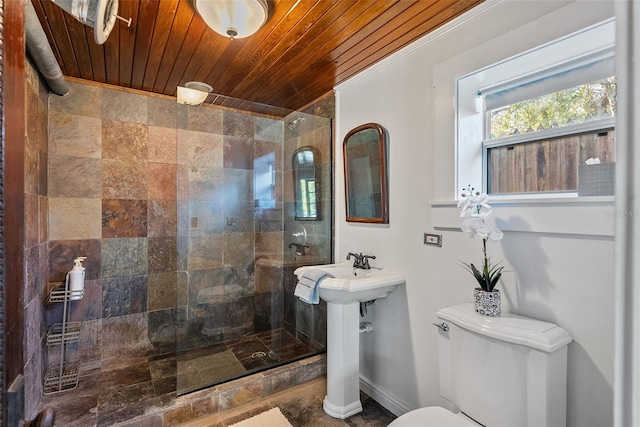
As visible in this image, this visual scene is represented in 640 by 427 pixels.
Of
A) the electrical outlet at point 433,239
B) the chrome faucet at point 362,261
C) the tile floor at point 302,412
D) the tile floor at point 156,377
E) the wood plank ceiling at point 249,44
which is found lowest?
the tile floor at point 302,412

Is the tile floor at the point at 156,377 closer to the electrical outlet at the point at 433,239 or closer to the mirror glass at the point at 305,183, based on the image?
the mirror glass at the point at 305,183

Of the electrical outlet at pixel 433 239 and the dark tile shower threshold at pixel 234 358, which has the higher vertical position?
the electrical outlet at pixel 433 239

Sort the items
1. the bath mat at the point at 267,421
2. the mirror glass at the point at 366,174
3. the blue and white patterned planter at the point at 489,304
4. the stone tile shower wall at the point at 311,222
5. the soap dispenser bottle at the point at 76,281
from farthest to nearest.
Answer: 1. the stone tile shower wall at the point at 311,222
2. the soap dispenser bottle at the point at 76,281
3. the mirror glass at the point at 366,174
4. the bath mat at the point at 267,421
5. the blue and white patterned planter at the point at 489,304

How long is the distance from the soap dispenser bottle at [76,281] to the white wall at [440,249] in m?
1.91

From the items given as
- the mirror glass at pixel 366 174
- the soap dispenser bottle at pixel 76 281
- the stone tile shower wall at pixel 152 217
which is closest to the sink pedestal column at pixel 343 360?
the mirror glass at pixel 366 174

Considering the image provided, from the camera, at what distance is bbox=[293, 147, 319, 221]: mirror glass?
275 cm

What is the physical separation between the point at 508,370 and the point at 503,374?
0.09ft

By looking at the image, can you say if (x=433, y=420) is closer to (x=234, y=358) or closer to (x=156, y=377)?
(x=234, y=358)

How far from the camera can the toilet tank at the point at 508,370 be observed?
1083 mm

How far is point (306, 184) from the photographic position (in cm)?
281

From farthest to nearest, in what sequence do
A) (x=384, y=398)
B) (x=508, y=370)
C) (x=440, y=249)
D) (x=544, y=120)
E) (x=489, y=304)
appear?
(x=384, y=398) → (x=440, y=249) → (x=544, y=120) → (x=489, y=304) → (x=508, y=370)

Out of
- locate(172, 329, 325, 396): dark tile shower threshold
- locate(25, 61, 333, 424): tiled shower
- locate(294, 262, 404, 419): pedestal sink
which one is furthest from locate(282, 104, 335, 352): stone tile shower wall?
locate(294, 262, 404, 419): pedestal sink

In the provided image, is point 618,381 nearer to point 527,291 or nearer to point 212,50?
point 527,291

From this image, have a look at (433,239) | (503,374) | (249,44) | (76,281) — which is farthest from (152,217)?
(503,374)
